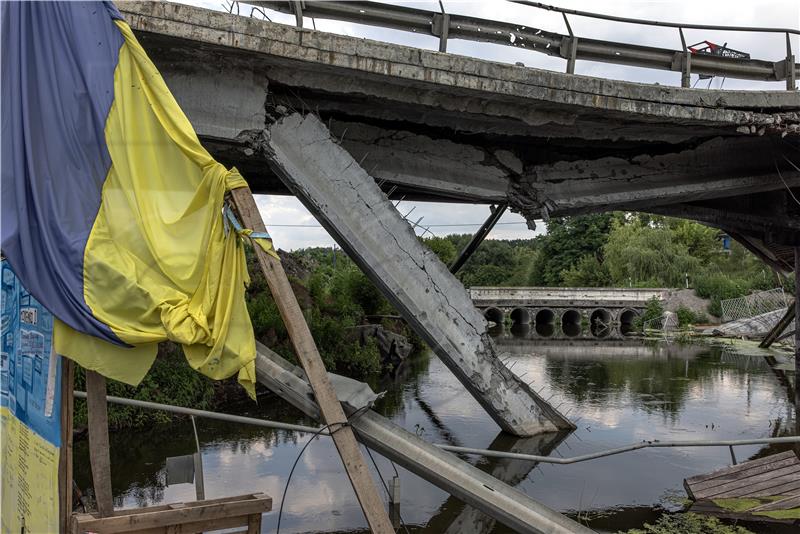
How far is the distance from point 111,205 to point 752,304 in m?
33.7

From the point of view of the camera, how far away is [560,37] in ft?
21.8

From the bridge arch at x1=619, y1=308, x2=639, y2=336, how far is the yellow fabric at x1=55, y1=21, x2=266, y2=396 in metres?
31.7

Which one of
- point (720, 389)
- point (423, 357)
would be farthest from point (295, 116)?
point (423, 357)

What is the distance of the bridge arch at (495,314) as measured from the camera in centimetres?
3834

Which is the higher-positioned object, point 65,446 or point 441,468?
point 65,446

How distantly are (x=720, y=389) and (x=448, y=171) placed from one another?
9.58 m

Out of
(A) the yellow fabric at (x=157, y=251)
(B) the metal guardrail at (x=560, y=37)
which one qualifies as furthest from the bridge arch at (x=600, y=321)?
(A) the yellow fabric at (x=157, y=251)

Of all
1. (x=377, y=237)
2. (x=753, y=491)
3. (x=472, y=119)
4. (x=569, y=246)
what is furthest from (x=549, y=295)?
(x=377, y=237)

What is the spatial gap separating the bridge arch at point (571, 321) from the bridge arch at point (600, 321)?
2.24ft

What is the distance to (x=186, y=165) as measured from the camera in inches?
165

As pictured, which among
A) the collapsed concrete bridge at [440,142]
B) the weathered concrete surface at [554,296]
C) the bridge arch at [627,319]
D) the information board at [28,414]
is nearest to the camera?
the information board at [28,414]

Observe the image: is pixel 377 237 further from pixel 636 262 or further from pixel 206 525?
pixel 636 262

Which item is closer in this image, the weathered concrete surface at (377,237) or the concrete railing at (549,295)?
the weathered concrete surface at (377,237)

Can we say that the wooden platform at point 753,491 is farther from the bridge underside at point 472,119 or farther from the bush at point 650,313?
the bush at point 650,313
